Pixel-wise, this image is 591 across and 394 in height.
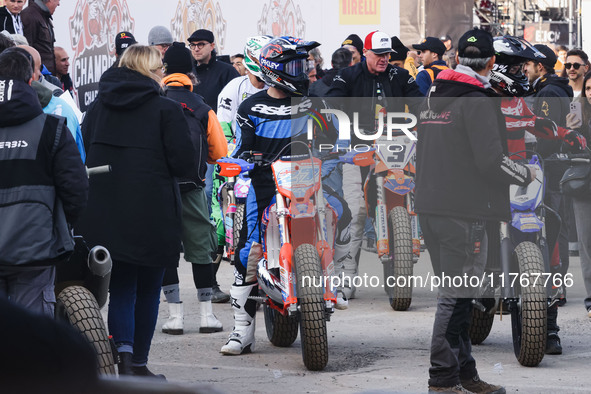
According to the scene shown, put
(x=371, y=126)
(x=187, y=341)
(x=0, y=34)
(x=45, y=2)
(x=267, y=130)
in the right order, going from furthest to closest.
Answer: (x=45, y=2) < (x=371, y=126) < (x=187, y=341) < (x=267, y=130) < (x=0, y=34)

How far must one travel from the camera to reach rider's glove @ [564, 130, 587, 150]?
7.29 metres

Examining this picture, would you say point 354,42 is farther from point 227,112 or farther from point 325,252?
point 325,252

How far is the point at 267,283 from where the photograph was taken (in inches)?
242

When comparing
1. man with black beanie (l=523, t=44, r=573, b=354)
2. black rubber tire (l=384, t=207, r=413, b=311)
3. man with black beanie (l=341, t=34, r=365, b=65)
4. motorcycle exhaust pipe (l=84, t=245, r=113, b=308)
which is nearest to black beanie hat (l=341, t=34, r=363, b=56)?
man with black beanie (l=341, t=34, r=365, b=65)

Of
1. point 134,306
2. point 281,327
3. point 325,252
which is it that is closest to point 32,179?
point 134,306

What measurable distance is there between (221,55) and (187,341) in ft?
23.5

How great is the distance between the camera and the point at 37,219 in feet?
14.2

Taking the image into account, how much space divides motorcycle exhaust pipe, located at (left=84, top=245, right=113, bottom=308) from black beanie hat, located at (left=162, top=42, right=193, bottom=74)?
9.25 ft

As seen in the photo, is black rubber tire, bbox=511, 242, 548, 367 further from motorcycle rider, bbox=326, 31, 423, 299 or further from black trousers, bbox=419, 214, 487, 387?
motorcycle rider, bbox=326, 31, 423, 299

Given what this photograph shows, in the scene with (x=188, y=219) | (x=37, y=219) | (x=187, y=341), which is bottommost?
(x=187, y=341)

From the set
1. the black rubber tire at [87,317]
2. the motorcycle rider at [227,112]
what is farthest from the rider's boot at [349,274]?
the black rubber tire at [87,317]

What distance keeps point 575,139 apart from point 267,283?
2.68 metres

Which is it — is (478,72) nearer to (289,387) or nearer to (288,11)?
(289,387)

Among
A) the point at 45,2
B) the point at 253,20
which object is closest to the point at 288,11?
the point at 253,20
